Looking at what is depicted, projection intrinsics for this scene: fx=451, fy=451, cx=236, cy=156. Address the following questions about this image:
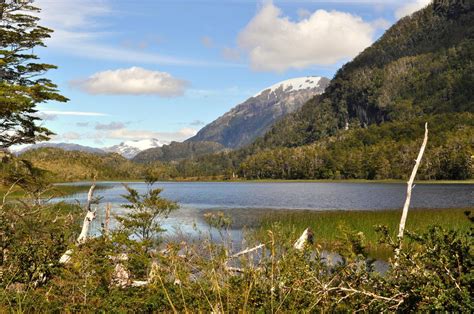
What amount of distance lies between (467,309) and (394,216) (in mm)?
30397

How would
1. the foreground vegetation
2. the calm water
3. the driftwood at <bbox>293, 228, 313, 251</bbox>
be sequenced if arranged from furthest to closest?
1. the calm water
2. the driftwood at <bbox>293, 228, 313, 251</bbox>
3. the foreground vegetation

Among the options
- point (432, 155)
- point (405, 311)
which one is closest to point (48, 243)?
point (405, 311)

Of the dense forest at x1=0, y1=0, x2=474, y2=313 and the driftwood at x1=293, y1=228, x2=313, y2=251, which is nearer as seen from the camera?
the dense forest at x1=0, y1=0, x2=474, y2=313

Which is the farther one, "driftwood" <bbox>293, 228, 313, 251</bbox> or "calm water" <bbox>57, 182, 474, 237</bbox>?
"calm water" <bbox>57, 182, 474, 237</bbox>

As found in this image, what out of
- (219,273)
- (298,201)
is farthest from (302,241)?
(298,201)

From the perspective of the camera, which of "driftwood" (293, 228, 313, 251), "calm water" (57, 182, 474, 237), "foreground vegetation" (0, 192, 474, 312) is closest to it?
"foreground vegetation" (0, 192, 474, 312)

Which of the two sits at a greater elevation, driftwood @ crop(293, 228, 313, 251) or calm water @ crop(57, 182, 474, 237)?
driftwood @ crop(293, 228, 313, 251)

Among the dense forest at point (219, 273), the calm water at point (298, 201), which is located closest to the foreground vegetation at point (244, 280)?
the dense forest at point (219, 273)

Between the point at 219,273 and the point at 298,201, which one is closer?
the point at 219,273

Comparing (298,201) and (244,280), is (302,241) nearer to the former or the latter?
(244,280)

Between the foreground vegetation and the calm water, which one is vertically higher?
the foreground vegetation

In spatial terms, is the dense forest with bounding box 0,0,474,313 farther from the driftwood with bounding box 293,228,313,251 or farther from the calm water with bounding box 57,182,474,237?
the calm water with bounding box 57,182,474,237

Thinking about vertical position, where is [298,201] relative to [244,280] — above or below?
below

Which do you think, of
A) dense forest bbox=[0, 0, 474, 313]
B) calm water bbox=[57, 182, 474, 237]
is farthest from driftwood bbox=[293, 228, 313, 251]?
calm water bbox=[57, 182, 474, 237]
